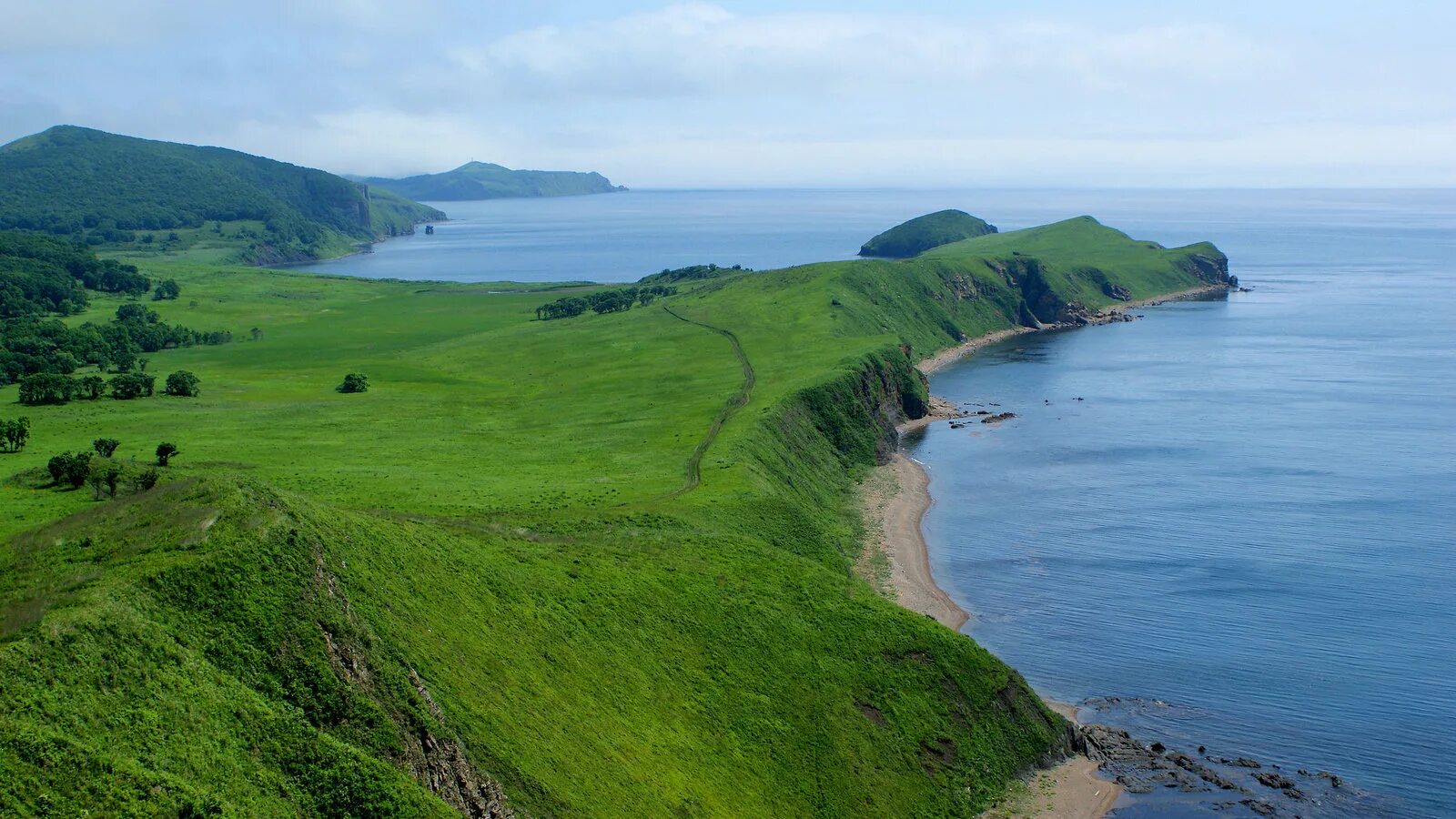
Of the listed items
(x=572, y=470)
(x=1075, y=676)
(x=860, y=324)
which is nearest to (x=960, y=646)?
(x=1075, y=676)

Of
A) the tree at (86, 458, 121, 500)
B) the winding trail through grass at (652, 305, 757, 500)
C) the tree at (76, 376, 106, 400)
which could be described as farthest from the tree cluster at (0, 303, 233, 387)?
the winding trail through grass at (652, 305, 757, 500)

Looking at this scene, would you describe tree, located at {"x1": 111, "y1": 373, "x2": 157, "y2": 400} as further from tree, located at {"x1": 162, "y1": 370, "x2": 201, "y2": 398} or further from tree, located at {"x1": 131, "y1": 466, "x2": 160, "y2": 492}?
tree, located at {"x1": 131, "y1": 466, "x2": 160, "y2": 492}

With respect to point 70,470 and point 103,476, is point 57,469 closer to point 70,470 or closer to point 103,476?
point 70,470

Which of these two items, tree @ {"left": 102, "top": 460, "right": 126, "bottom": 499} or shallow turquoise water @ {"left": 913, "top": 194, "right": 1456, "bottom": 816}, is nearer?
shallow turquoise water @ {"left": 913, "top": 194, "right": 1456, "bottom": 816}

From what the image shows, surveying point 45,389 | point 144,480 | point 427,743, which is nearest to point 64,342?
point 45,389

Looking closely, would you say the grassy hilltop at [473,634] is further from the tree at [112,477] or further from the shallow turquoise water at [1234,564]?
the shallow turquoise water at [1234,564]

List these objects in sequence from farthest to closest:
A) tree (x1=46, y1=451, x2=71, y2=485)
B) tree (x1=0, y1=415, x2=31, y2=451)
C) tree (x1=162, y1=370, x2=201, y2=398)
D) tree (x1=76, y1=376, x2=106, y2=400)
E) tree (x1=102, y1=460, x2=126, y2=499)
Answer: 1. tree (x1=162, y1=370, x2=201, y2=398)
2. tree (x1=76, y1=376, x2=106, y2=400)
3. tree (x1=0, y1=415, x2=31, y2=451)
4. tree (x1=46, y1=451, x2=71, y2=485)
5. tree (x1=102, y1=460, x2=126, y2=499)

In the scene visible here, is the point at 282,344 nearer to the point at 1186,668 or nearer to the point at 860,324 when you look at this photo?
the point at 860,324

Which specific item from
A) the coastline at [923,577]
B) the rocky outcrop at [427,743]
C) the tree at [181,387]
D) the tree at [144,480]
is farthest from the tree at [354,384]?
the rocky outcrop at [427,743]
